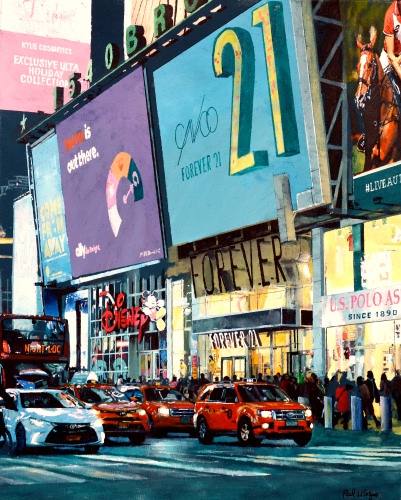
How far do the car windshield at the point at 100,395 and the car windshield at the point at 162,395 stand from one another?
→ 1.78m

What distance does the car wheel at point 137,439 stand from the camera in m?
25.4

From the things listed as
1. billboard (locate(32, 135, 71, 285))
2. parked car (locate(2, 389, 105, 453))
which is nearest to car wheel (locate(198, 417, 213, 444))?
parked car (locate(2, 389, 105, 453))

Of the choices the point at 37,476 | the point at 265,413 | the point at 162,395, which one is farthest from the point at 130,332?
the point at 37,476

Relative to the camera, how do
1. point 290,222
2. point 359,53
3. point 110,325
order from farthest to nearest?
1. point 110,325
2. point 290,222
3. point 359,53

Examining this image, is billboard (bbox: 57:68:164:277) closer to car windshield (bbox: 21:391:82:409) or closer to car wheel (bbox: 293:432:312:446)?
car wheel (bbox: 293:432:312:446)

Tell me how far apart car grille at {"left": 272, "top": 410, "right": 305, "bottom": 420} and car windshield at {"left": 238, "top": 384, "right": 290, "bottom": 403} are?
910 millimetres

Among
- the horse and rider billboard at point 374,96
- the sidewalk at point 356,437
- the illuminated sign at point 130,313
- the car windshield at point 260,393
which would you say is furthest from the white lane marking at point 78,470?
the illuminated sign at point 130,313

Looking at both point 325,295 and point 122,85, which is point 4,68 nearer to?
point 122,85

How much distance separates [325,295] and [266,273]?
484 cm

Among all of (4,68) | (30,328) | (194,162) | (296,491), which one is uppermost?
(4,68)

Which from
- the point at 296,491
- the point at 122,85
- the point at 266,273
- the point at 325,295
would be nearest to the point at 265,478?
the point at 296,491

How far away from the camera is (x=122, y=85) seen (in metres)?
48.4

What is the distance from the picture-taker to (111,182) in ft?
171

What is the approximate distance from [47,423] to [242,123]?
20.3 metres
